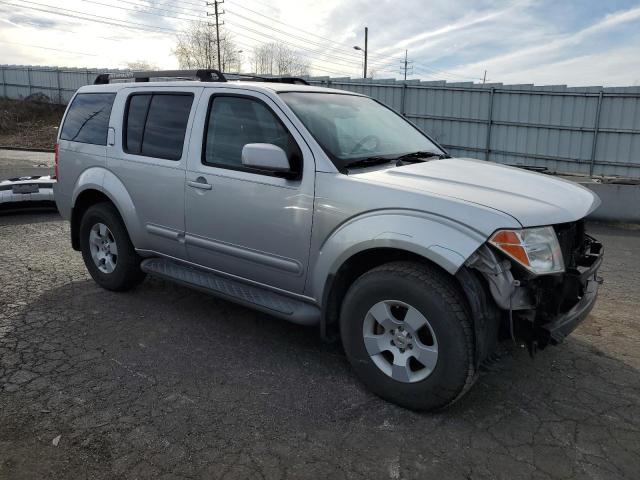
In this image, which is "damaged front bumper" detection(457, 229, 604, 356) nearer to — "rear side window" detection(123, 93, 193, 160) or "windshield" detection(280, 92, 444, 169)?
"windshield" detection(280, 92, 444, 169)

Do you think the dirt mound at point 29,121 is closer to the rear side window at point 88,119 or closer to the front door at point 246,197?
the rear side window at point 88,119

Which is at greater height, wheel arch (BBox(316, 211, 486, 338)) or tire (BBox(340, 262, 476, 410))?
wheel arch (BBox(316, 211, 486, 338))


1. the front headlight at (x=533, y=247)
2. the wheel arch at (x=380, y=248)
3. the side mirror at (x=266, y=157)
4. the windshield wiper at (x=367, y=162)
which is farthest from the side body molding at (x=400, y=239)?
the side mirror at (x=266, y=157)

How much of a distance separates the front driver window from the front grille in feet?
5.60

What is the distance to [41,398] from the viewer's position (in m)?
→ 3.26

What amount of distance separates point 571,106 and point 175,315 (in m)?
11.0

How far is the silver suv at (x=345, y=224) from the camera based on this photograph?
9.36 feet

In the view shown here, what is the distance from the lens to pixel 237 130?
3.93 metres

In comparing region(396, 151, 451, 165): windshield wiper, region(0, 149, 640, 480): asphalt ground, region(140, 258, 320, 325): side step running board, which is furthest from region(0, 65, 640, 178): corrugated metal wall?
region(140, 258, 320, 325): side step running board

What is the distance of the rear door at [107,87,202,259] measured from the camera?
4.23 metres

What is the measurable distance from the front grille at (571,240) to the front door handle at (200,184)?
7.75ft

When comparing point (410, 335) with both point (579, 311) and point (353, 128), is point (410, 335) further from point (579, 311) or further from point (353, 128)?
point (353, 128)

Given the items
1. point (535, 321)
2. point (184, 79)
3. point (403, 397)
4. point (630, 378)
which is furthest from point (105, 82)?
point (630, 378)

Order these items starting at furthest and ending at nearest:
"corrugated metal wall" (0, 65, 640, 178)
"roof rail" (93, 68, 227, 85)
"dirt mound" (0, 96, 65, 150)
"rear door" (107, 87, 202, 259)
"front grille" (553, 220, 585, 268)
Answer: "dirt mound" (0, 96, 65, 150) → "corrugated metal wall" (0, 65, 640, 178) → "roof rail" (93, 68, 227, 85) → "rear door" (107, 87, 202, 259) → "front grille" (553, 220, 585, 268)
